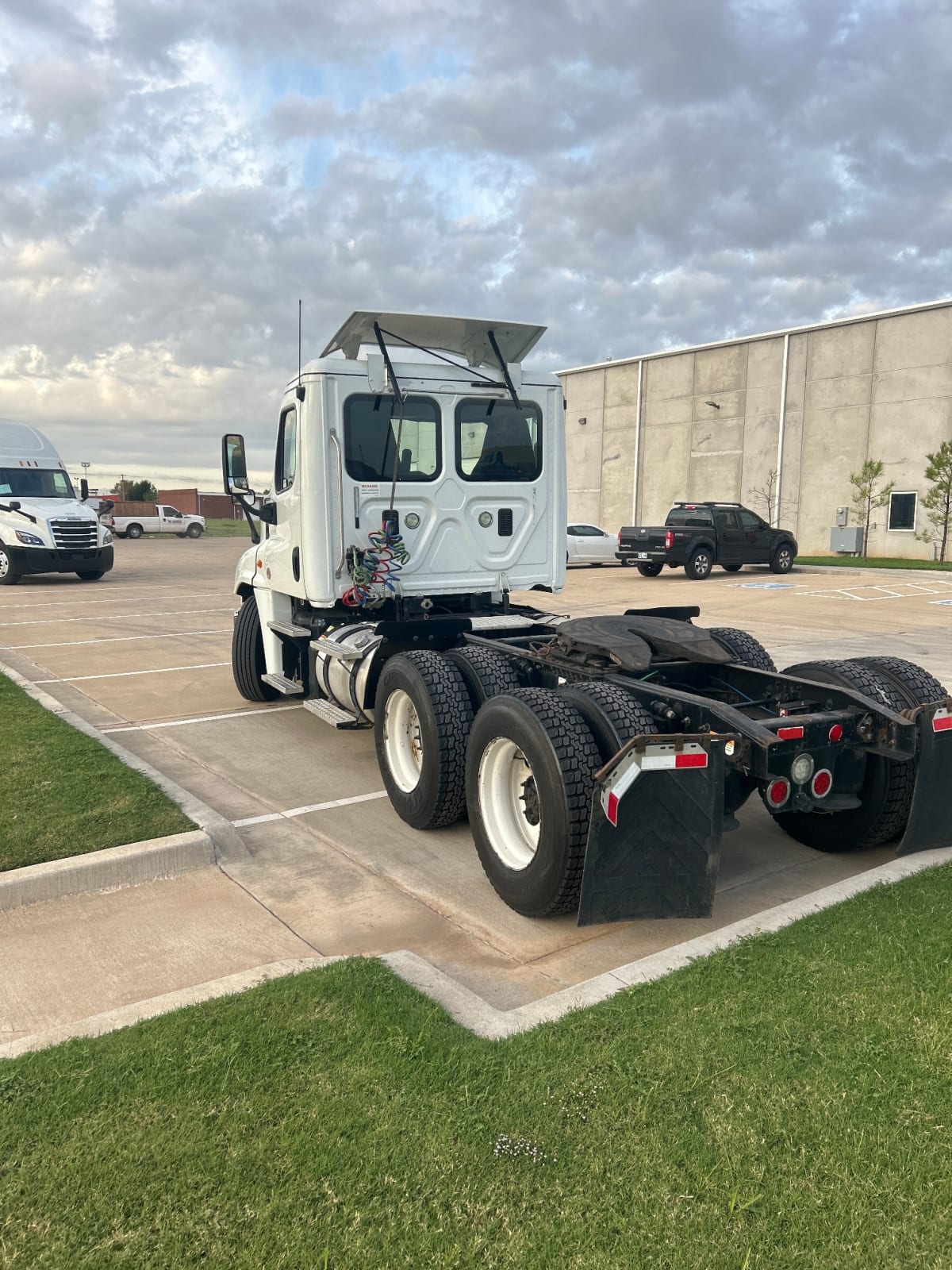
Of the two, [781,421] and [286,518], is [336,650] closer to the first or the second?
[286,518]

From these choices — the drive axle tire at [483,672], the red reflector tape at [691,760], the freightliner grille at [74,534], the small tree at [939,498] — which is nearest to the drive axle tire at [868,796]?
the red reflector tape at [691,760]

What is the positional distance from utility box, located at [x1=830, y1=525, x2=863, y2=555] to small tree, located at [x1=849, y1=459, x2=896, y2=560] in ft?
0.67

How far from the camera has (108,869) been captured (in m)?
4.79

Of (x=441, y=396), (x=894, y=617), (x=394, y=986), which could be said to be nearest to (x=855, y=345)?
(x=894, y=617)

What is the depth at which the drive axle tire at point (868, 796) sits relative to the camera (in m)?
4.80

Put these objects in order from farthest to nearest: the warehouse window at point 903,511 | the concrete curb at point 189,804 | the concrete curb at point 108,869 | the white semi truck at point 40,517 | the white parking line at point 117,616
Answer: the warehouse window at point 903,511 < the white semi truck at point 40,517 < the white parking line at point 117,616 < the concrete curb at point 189,804 < the concrete curb at point 108,869

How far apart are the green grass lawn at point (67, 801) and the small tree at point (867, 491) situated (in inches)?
1113

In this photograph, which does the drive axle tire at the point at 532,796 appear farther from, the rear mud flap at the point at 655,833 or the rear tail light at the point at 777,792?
the rear tail light at the point at 777,792

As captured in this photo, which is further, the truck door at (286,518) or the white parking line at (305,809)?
the truck door at (286,518)

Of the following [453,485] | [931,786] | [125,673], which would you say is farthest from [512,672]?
[125,673]

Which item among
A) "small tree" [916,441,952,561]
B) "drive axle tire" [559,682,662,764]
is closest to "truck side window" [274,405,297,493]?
"drive axle tire" [559,682,662,764]

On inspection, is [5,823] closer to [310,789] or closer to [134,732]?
[310,789]

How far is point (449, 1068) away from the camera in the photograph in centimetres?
302

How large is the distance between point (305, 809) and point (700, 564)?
19.5 m
